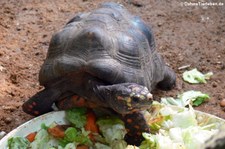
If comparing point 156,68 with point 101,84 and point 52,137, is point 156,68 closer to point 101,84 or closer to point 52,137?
point 101,84

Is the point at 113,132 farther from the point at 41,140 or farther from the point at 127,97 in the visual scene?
the point at 41,140

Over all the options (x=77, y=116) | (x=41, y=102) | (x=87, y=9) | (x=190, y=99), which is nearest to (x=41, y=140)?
(x=77, y=116)

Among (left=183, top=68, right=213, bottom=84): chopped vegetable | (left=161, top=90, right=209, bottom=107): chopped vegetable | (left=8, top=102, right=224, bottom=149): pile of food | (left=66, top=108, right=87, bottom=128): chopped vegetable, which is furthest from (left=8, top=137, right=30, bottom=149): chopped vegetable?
(left=183, top=68, right=213, bottom=84): chopped vegetable

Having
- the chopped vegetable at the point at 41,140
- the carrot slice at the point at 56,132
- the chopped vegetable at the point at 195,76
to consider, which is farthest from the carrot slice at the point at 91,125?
the chopped vegetable at the point at 195,76

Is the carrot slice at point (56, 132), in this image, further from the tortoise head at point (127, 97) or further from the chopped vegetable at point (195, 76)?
the chopped vegetable at point (195, 76)

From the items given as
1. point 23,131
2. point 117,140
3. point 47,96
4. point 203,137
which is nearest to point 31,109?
point 47,96

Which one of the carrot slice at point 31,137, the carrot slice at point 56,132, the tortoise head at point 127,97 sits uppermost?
the tortoise head at point 127,97
